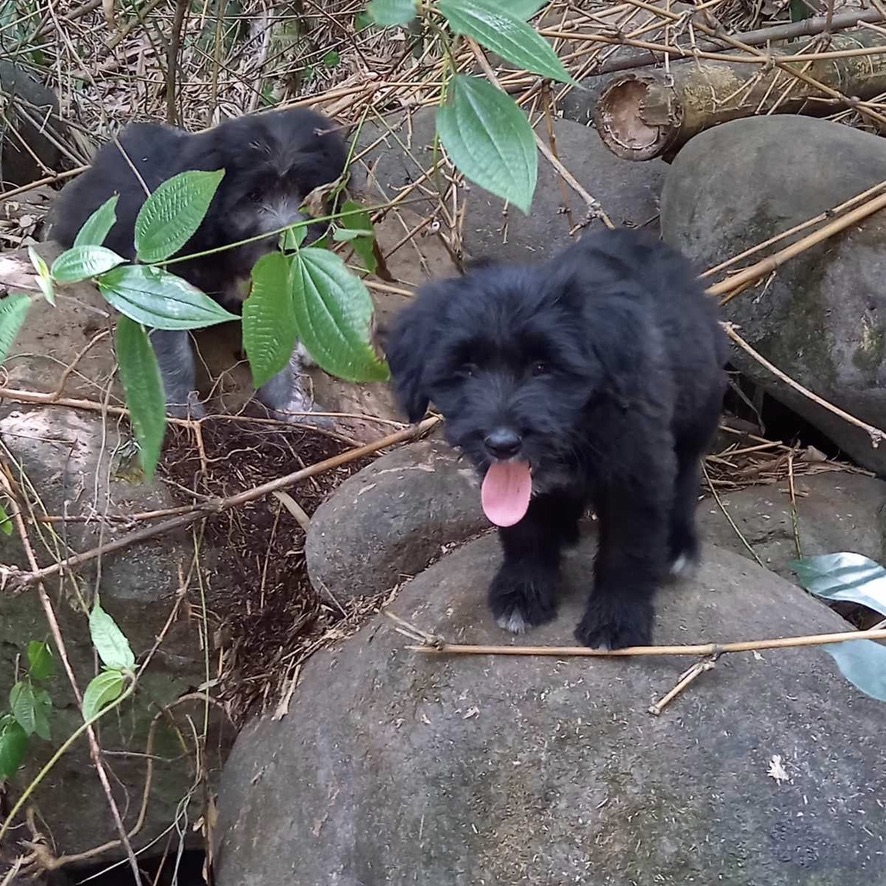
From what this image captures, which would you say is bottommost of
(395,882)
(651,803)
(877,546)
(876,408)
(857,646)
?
(877,546)

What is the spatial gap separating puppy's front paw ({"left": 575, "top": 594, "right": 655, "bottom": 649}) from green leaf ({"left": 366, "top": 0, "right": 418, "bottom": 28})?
1.65 metres

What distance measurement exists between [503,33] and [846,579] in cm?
105

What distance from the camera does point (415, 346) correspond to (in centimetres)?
265

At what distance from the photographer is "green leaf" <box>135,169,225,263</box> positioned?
175 cm

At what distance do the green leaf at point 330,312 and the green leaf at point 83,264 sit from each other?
328mm

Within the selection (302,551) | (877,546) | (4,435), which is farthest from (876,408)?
(4,435)

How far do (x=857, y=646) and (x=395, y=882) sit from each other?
1.56 m

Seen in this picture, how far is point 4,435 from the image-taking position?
12.4 feet

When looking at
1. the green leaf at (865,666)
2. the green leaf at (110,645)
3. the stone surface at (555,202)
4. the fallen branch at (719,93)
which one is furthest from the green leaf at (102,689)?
the stone surface at (555,202)

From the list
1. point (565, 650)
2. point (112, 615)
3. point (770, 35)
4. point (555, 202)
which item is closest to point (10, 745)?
point (112, 615)

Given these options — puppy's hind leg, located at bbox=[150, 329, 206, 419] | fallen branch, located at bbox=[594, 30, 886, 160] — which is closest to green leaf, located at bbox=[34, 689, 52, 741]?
puppy's hind leg, located at bbox=[150, 329, 206, 419]

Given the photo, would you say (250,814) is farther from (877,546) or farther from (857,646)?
(877,546)

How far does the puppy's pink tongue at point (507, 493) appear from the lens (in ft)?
8.46

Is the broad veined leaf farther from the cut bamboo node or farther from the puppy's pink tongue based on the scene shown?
the cut bamboo node
